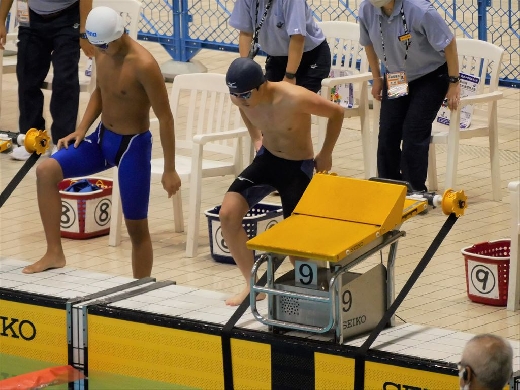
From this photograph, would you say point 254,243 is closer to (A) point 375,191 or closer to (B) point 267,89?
(A) point 375,191

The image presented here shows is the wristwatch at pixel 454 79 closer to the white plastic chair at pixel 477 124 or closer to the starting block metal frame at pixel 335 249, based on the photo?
the white plastic chair at pixel 477 124

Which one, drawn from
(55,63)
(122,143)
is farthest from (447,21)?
(122,143)

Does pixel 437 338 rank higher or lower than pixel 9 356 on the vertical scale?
higher

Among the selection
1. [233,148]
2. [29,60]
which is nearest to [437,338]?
[233,148]

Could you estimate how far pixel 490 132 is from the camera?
8250 millimetres

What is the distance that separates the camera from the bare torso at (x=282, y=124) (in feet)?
18.9

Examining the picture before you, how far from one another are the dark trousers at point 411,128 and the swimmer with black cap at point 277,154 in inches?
74.9

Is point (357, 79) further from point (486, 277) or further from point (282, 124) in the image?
point (282, 124)

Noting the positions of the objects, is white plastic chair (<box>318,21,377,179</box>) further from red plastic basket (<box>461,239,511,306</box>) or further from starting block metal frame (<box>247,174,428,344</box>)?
starting block metal frame (<box>247,174,428,344</box>)

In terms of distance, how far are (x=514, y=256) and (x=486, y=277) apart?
8.9 inches

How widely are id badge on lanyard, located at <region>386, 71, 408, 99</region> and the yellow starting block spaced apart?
2.50m

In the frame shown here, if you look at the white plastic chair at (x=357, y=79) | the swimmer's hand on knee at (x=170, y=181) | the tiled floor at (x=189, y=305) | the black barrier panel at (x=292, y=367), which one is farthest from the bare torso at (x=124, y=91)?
the white plastic chair at (x=357, y=79)

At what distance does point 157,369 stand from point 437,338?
4.05 feet

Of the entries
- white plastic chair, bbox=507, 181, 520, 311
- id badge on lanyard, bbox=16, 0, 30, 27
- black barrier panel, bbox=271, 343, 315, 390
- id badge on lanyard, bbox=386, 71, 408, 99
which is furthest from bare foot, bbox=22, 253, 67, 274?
id badge on lanyard, bbox=16, 0, 30, 27
